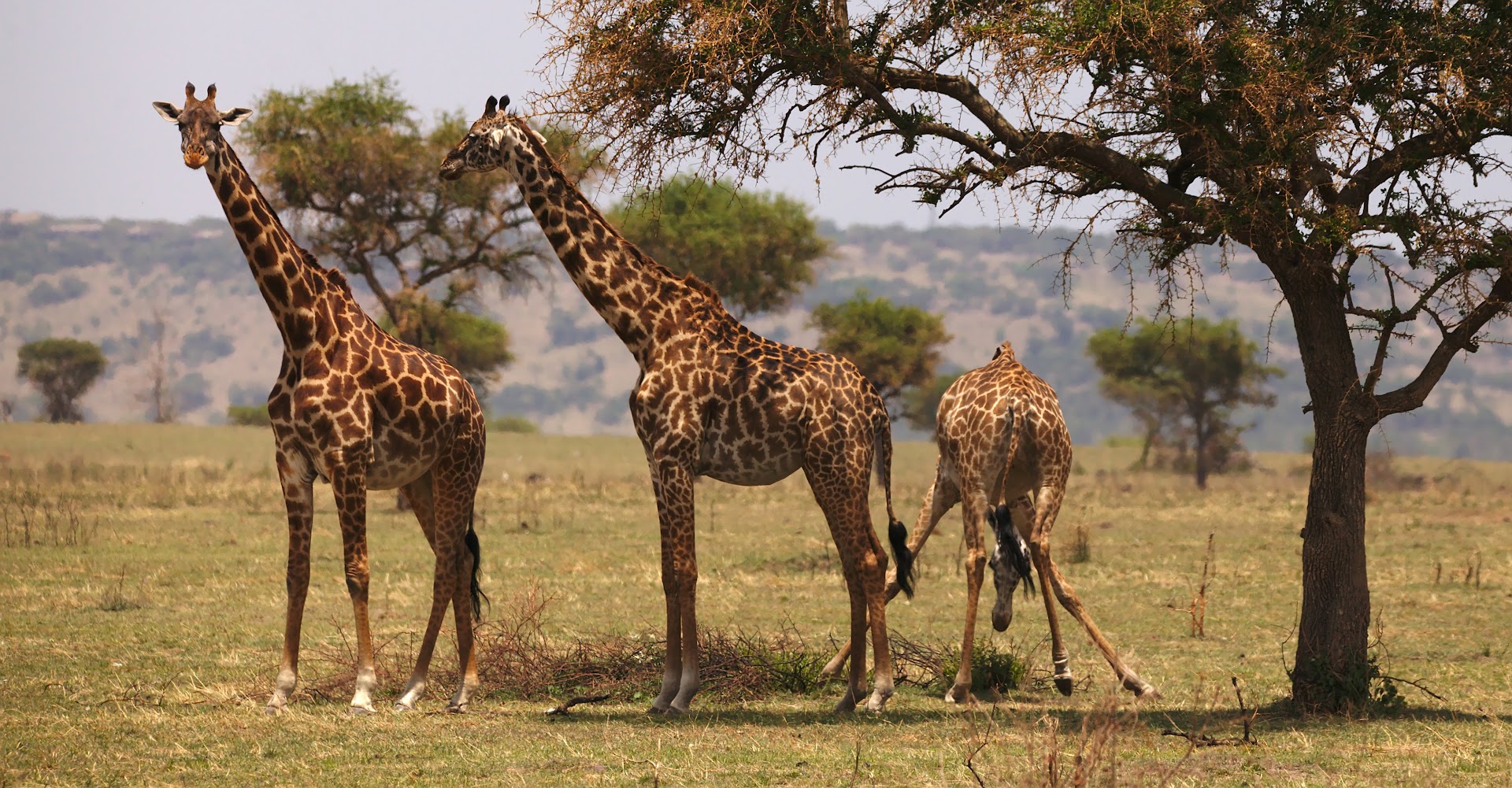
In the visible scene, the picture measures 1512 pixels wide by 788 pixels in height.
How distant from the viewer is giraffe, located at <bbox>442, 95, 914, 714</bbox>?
9.26m

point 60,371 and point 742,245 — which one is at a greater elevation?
point 742,245

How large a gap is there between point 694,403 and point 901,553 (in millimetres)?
2035

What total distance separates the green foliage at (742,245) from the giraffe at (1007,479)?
88.7ft

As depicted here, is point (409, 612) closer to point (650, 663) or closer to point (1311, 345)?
point (650, 663)

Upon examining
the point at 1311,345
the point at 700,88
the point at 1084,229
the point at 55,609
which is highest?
the point at 700,88

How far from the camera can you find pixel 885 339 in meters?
45.4

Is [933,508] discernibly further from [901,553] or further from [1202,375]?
[1202,375]

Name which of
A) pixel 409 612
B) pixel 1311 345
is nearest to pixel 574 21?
pixel 1311 345

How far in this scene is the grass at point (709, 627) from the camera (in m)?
7.48

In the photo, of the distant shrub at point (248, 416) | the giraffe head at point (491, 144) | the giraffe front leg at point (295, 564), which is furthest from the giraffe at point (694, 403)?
the distant shrub at point (248, 416)

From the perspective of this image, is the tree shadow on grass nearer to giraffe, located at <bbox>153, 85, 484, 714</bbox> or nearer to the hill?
giraffe, located at <bbox>153, 85, 484, 714</bbox>

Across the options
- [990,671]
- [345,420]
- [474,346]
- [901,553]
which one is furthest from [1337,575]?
[474,346]

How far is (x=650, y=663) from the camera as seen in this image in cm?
1057

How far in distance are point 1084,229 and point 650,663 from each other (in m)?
4.32
